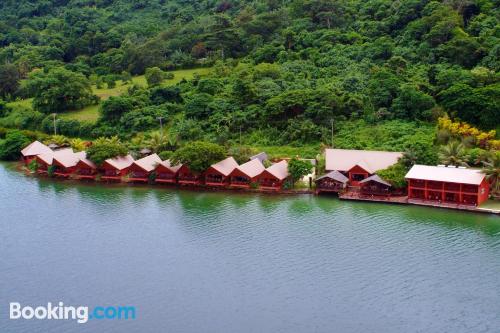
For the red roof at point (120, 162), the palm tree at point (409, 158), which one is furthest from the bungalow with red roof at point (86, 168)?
the palm tree at point (409, 158)

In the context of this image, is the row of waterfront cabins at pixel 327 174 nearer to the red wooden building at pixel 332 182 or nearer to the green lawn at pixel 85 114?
the red wooden building at pixel 332 182

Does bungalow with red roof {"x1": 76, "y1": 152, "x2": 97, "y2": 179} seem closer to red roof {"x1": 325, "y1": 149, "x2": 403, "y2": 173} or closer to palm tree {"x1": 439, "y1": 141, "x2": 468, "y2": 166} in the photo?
red roof {"x1": 325, "y1": 149, "x2": 403, "y2": 173}

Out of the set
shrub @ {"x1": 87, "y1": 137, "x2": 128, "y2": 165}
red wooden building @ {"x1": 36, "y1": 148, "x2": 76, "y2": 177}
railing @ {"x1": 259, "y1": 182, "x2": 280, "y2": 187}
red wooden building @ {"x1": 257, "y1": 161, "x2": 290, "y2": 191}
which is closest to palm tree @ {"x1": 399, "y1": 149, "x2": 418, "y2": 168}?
red wooden building @ {"x1": 257, "y1": 161, "x2": 290, "y2": 191}

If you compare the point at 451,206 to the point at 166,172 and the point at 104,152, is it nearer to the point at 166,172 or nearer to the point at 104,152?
the point at 166,172

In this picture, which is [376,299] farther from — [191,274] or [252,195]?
[252,195]

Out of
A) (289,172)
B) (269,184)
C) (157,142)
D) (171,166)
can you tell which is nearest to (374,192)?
(289,172)

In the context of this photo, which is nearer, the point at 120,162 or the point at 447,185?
the point at 447,185
